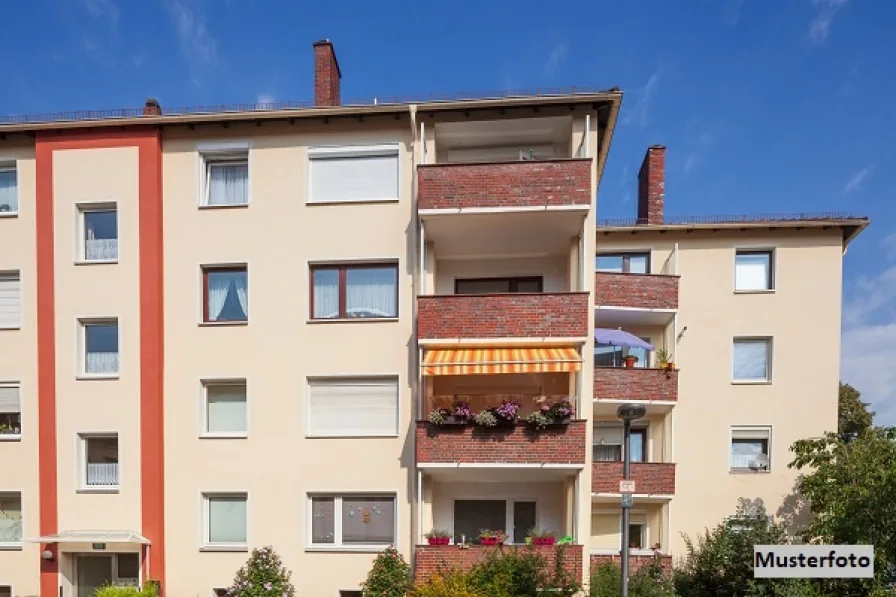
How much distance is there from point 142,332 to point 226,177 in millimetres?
4776

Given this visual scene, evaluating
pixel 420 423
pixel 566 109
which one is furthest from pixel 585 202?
pixel 420 423

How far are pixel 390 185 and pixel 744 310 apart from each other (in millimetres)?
14123

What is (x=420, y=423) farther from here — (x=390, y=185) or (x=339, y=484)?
(x=390, y=185)

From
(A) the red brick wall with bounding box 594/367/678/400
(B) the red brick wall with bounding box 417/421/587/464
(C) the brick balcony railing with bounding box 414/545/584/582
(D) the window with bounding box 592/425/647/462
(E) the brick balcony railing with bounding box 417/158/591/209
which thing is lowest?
(C) the brick balcony railing with bounding box 414/545/584/582

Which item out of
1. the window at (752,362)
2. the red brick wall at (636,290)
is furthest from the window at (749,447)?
the red brick wall at (636,290)

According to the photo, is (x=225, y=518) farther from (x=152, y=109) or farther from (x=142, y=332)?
(x=152, y=109)

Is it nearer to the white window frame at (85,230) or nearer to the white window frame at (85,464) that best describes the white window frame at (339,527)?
the white window frame at (85,464)

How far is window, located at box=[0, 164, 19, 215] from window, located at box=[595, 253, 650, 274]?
19.0 m

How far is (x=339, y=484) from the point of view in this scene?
12.8 metres

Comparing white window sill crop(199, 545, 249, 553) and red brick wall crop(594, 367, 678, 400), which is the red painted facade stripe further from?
red brick wall crop(594, 367, 678, 400)

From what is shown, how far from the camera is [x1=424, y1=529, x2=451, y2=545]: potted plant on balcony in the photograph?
473 inches

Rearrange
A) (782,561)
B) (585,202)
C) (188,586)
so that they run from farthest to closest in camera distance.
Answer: (188,586) < (585,202) < (782,561)

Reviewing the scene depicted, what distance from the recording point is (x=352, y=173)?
13.6 m

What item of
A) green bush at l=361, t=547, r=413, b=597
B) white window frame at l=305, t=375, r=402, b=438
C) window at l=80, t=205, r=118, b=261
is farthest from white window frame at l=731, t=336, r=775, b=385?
window at l=80, t=205, r=118, b=261
